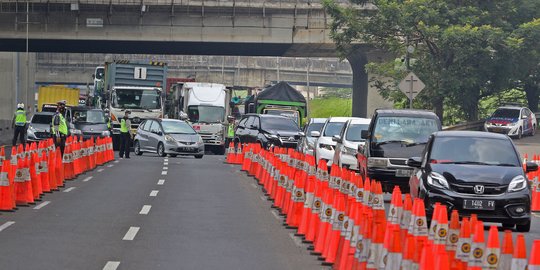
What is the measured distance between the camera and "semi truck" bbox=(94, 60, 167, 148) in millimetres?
49625

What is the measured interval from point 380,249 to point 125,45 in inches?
2059

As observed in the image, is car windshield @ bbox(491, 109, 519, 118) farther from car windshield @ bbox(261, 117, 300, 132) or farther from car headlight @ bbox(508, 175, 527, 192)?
car headlight @ bbox(508, 175, 527, 192)

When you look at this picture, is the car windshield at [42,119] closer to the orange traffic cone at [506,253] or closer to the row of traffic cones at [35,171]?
the row of traffic cones at [35,171]

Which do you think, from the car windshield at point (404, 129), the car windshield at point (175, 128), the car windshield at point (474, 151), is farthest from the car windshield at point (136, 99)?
the car windshield at point (474, 151)

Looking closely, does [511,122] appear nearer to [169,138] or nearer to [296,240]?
[169,138]

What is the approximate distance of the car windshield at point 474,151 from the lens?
18.7 m

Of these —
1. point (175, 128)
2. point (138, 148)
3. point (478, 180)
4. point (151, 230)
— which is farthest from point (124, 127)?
point (478, 180)

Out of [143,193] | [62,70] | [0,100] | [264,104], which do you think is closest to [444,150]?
[143,193]

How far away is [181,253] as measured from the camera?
14.4m

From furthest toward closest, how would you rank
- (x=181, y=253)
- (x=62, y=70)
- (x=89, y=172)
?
(x=62, y=70) < (x=89, y=172) < (x=181, y=253)

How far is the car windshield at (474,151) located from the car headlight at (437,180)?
0.63m

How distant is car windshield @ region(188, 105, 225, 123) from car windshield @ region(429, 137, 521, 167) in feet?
106

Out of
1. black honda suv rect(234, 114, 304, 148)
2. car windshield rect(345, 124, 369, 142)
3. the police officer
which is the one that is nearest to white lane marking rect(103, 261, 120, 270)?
car windshield rect(345, 124, 369, 142)

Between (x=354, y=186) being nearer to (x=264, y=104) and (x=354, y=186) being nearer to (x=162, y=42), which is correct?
(x=264, y=104)
